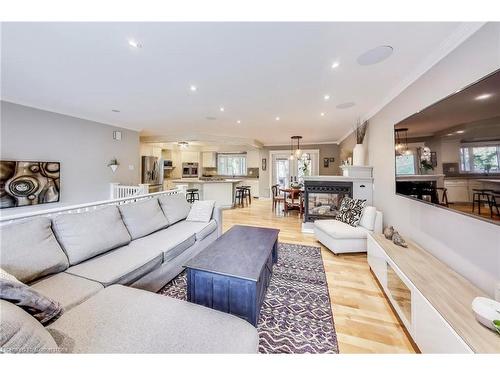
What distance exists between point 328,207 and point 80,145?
18.6ft

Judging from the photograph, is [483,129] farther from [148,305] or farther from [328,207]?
[328,207]

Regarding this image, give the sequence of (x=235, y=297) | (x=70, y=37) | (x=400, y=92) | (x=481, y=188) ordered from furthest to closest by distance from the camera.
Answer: (x=400, y=92), (x=70, y=37), (x=235, y=297), (x=481, y=188)

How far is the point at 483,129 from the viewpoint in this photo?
1.22 metres

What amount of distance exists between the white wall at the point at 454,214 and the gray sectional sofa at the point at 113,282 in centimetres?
179

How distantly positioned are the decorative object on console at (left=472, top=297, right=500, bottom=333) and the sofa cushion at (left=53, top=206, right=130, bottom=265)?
2.80 m

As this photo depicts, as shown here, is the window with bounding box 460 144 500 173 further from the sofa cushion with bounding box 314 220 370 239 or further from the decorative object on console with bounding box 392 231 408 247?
the sofa cushion with bounding box 314 220 370 239

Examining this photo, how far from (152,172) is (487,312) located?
7431 mm

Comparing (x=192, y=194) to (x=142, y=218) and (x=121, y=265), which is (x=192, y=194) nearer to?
(x=142, y=218)

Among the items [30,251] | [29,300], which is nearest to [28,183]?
[30,251]

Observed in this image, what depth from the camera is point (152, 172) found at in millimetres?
6711

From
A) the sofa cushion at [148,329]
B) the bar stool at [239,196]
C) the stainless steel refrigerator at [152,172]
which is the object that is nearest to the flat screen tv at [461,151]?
the sofa cushion at [148,329]

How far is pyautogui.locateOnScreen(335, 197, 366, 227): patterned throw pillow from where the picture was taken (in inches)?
126
